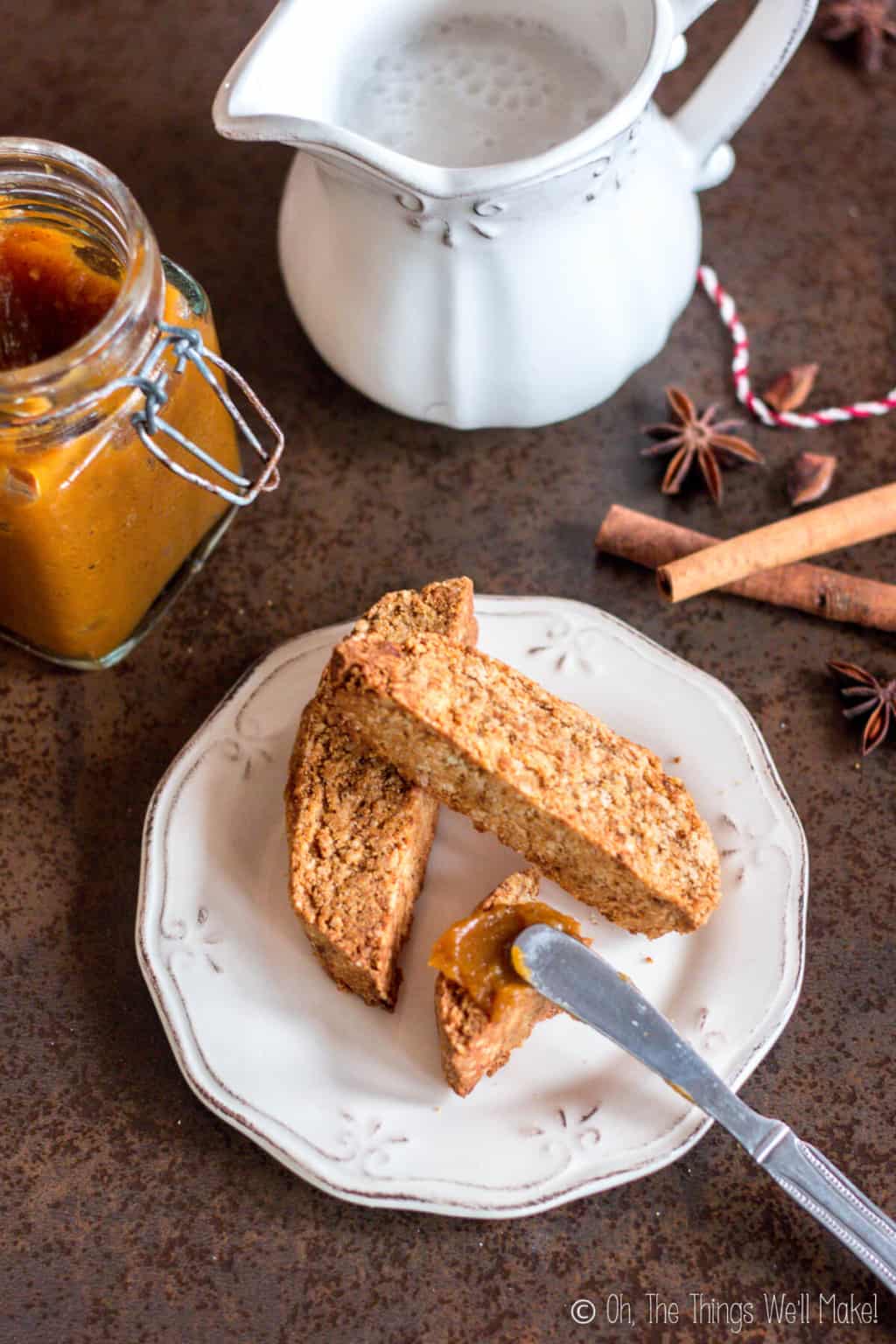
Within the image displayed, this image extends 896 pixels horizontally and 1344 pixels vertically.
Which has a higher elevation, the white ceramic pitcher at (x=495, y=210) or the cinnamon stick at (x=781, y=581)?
the white ceramic pitcher at (x=495, y=210)

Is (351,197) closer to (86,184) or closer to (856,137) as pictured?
(86,184)

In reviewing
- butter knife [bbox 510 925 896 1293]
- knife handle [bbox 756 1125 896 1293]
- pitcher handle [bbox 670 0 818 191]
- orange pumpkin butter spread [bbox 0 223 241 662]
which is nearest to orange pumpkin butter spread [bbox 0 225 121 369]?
orange pumpkin butter spread [bbox 0 223 241 662]

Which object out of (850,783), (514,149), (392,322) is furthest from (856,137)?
(850,783)

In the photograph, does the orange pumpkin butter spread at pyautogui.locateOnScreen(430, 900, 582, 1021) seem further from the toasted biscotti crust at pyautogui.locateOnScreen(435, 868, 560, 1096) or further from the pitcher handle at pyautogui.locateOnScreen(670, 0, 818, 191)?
the pitcher handle at pyautogui.locateOnScreen(670, 0, 818, 191)

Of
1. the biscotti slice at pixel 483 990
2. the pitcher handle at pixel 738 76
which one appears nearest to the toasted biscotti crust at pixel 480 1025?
the biscotti slice at pixel 483 990

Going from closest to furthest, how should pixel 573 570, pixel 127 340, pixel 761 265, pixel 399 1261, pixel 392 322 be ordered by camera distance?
pixel 127 340 → pixel 399 1261 → pixel 392 322 → pixel 573 570 → pixel 761 265

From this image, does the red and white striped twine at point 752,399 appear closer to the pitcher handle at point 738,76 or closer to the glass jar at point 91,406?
the pitcher handle at point 738,76
